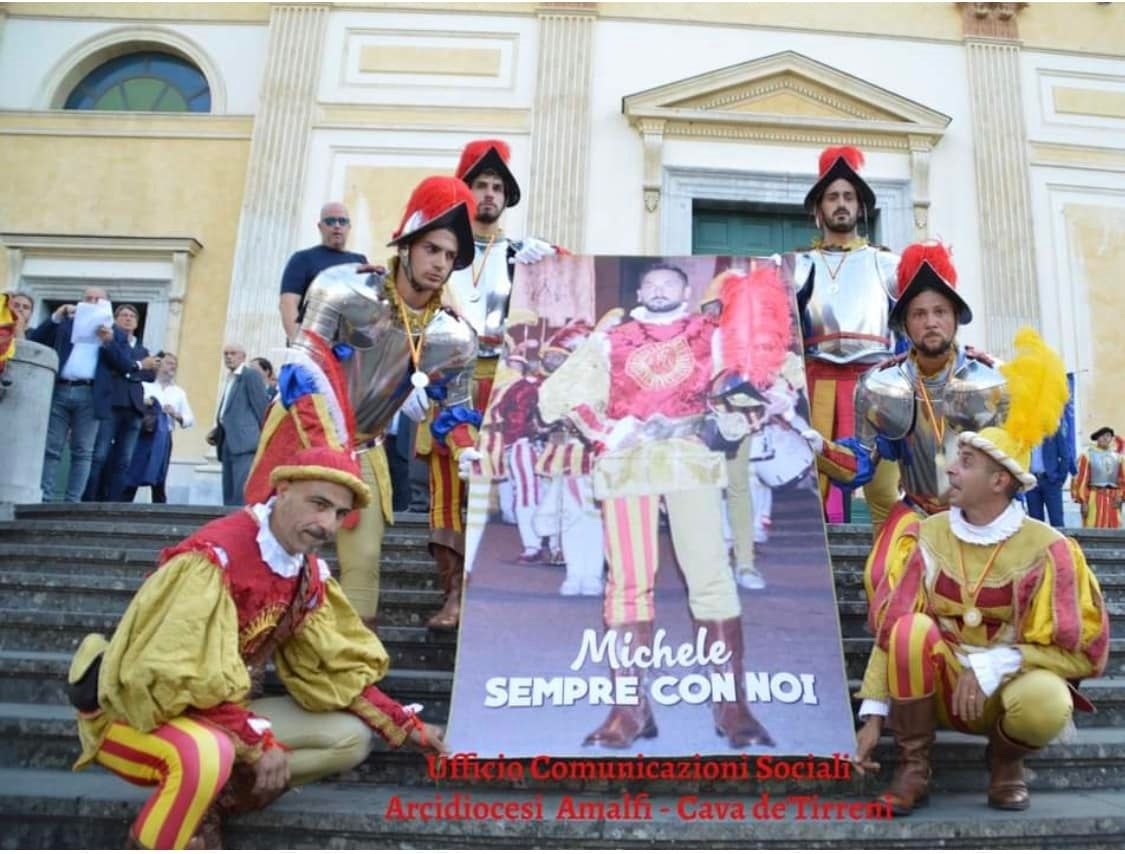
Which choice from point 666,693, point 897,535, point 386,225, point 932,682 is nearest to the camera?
point 932,682

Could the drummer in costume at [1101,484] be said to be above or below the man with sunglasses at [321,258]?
below

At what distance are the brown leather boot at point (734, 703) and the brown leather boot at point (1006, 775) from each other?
0.74m

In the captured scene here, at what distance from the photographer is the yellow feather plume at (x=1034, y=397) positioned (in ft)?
10.1

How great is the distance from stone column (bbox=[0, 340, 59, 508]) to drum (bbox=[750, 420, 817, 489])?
517cm

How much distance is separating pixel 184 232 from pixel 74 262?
1.54m

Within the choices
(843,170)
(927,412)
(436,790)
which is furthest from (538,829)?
(843,170)

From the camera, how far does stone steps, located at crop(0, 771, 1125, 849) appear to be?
2.85 metres

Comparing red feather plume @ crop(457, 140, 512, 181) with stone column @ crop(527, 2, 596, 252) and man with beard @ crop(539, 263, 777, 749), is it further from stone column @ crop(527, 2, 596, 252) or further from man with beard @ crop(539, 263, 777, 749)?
stone column @ crop(527, 2, 596, 252)

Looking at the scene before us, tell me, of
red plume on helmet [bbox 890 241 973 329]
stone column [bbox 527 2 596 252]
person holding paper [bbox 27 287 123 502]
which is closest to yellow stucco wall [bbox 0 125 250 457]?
stone column [bbox 527 2 596 252]

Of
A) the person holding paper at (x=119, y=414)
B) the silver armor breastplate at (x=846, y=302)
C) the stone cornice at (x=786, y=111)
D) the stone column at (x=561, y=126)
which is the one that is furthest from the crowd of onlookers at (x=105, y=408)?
the stone cornice at (x=786, y=111)

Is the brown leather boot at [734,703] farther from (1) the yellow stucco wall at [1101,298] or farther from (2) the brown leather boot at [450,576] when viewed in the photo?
(1) the yellow stucco wall at [1101,298]

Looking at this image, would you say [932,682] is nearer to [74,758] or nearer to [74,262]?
[74,758]

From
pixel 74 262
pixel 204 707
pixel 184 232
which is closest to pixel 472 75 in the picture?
pixel 184 232

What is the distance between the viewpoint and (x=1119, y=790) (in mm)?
3438
